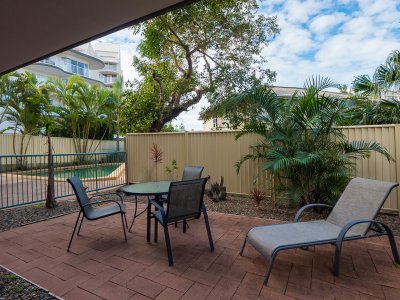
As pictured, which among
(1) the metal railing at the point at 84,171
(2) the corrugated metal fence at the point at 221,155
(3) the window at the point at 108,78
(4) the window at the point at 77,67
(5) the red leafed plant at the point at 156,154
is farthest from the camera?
(3) the window at the point at 108,78

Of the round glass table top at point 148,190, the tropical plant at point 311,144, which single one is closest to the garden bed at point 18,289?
the round glass table top at point 148,190

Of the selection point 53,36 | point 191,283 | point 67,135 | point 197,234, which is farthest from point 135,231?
point 67,135

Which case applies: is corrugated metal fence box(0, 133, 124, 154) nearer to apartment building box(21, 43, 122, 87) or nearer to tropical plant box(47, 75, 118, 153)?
tropical plant box(47, 75, 118, 153)

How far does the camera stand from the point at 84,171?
7.84 meters

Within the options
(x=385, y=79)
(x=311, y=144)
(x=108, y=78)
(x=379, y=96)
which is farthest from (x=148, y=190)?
(x=108, y=78)

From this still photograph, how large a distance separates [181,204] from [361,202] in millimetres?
2203

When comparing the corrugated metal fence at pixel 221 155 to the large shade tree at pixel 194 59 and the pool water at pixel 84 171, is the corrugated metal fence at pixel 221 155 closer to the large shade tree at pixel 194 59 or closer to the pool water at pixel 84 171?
the pool water at pixel 84 171

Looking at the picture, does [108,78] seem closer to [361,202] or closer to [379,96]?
[379,96]

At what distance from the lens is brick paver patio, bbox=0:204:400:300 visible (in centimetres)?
240

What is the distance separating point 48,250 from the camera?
3.41 m

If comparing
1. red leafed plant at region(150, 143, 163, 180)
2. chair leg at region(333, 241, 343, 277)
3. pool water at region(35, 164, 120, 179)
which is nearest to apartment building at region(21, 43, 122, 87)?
pool water at region(35, 164, 120, 179)

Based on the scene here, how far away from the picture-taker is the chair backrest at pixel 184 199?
3012 millimetres

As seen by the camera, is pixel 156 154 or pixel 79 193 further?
pixel 156 154

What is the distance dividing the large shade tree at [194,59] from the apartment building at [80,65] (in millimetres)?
7842
